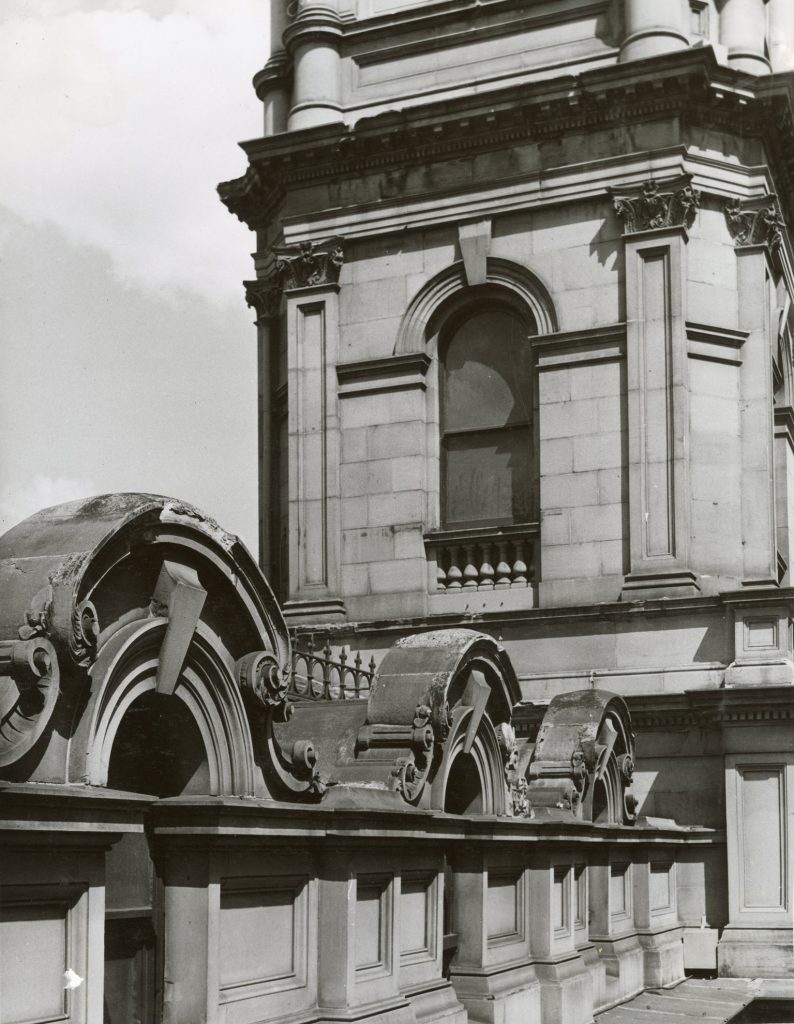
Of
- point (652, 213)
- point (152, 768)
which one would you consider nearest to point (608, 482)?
point (652, 213)

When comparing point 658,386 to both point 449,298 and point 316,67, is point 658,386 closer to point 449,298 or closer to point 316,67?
point 449,298

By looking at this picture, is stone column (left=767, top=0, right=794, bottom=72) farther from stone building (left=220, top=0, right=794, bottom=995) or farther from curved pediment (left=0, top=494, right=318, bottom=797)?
curved pediment (left=0, top=494, right=318, bottom=797)

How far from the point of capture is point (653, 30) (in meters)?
25.2

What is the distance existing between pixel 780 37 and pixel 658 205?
519 centimetres

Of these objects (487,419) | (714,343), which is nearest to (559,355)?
(487,419)

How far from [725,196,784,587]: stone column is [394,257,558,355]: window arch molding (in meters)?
3.37

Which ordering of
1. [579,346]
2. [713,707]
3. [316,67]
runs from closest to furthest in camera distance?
1. [713,707]
2. [579,346]
3. [316,67]

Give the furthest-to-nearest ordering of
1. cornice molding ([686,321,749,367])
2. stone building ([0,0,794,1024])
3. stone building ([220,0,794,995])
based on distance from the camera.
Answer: cornice molding ([686,321,749,367])
stone building ([220,0,794,995])
stone building ([0,0,794,1024])

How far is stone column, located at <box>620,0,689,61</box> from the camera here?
82.2ft

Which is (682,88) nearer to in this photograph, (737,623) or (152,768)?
(737,623)

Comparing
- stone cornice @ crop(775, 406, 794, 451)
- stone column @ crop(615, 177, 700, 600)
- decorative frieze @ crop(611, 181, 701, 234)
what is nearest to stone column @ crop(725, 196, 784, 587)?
decorative frieze @ crop(611, 181, 701, 234)

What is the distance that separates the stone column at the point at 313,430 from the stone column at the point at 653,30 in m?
5.64

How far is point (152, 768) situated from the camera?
36.2 feet

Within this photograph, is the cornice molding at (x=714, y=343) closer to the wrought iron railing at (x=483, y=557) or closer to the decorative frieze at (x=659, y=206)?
the decorative frieze at (x=659, y=206)
